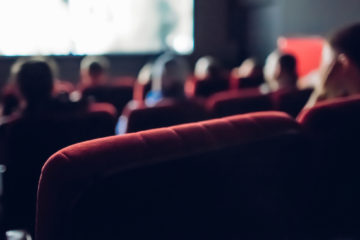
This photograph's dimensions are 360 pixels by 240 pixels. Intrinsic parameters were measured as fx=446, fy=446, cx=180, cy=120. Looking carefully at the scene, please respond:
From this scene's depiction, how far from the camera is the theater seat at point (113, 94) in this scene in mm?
4426

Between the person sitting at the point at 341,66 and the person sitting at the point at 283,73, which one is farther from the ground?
the person sitting at the point at 341,66

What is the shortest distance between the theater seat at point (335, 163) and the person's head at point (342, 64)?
0.78 m

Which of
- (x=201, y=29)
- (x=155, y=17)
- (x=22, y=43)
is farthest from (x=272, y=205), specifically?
(x=201, y=29)

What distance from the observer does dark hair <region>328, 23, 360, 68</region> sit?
2.04 metres

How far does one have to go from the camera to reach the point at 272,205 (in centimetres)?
Result: 104

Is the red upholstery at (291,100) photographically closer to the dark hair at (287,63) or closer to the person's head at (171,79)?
the person's head at (171,79)

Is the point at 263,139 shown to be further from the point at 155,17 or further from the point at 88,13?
the point at 155,17

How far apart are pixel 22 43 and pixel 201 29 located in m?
4.63

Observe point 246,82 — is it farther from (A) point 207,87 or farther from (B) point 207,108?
(B) point 207,108

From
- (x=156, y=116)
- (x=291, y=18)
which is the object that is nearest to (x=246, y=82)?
(x=156, y=116)

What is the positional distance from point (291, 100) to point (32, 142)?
157cm

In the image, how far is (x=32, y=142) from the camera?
176 cm

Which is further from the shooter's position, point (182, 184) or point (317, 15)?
point (317, 15)

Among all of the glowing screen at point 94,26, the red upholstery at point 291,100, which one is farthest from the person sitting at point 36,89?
the glowing screen at point 94,26
